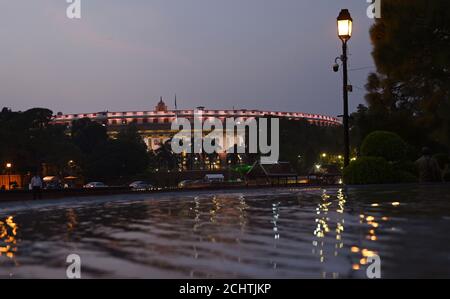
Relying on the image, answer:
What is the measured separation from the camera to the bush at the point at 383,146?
81.3 feet

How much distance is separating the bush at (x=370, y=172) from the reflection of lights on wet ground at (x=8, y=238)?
1413cm

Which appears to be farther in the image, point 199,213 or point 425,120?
point 425,120

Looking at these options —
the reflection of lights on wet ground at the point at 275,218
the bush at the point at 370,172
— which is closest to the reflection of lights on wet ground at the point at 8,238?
the reflection of lights on wet ground at the point at 275,218

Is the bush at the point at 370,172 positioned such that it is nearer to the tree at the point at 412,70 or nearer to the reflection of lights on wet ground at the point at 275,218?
the tree at the point at 412,70

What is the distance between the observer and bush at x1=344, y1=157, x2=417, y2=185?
23172 mm

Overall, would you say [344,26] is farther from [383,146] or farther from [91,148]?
[91,148]

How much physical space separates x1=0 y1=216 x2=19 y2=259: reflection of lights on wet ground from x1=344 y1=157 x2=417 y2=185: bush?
14.1 m

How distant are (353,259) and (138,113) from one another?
18507cm

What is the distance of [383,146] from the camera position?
24766mm

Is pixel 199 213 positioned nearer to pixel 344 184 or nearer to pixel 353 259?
pixel 353 259

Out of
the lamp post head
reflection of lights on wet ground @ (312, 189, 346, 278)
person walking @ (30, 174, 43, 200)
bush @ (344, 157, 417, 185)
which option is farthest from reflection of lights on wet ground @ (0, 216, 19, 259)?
the lamp post head

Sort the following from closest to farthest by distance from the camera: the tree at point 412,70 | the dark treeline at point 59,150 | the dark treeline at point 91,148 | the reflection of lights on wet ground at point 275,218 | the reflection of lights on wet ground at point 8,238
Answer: the reflection of lights on wet ground at point 8,238
the reflection of lights on wet ground at point 275,218
the tree at point 412,70
the dark treeline at point 59,150
the dark treeline at point 91,148
